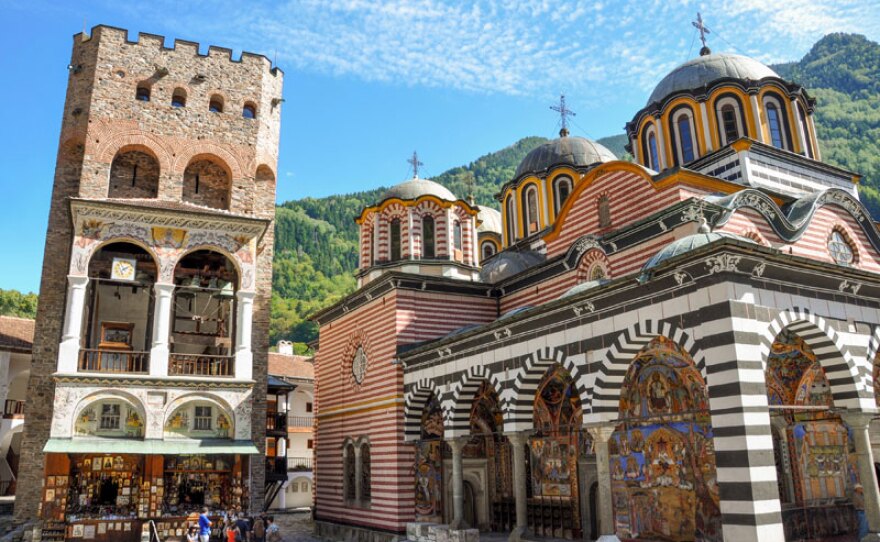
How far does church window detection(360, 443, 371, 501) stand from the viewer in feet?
63.0

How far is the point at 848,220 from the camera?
15.7 m

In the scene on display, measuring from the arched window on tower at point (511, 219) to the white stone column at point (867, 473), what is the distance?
15078 millimetres

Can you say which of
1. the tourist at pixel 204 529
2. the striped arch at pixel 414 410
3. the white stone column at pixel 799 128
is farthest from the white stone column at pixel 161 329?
the white stone column at pixel 799 128

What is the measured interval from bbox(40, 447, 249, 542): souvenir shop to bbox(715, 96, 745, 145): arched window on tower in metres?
15.6

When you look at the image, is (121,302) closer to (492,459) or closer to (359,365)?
(359,365)

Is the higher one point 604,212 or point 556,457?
point 604,212

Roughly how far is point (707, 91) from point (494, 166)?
89.7 meters

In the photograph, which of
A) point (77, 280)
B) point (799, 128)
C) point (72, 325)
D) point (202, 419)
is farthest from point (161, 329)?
point (799, 128)

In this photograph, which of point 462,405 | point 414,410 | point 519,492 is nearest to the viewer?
point 519,492

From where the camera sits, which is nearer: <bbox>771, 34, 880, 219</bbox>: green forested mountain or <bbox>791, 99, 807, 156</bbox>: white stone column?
<bbox>791, 99, 807, 156</bbox>: white stone column

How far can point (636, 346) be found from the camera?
11.4 m

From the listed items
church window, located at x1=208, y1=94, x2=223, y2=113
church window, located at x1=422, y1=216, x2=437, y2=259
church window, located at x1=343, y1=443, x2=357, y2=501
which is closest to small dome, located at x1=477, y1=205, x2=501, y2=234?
church window, located at x1=422, y1=216, x2=437, y2=259

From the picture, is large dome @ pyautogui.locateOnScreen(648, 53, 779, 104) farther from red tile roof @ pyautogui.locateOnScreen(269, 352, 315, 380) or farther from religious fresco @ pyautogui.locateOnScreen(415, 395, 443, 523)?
red tile roof @ pyautogui.locateOnScreen(269, 352, 315, 380)

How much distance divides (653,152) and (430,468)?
36.1 feet
